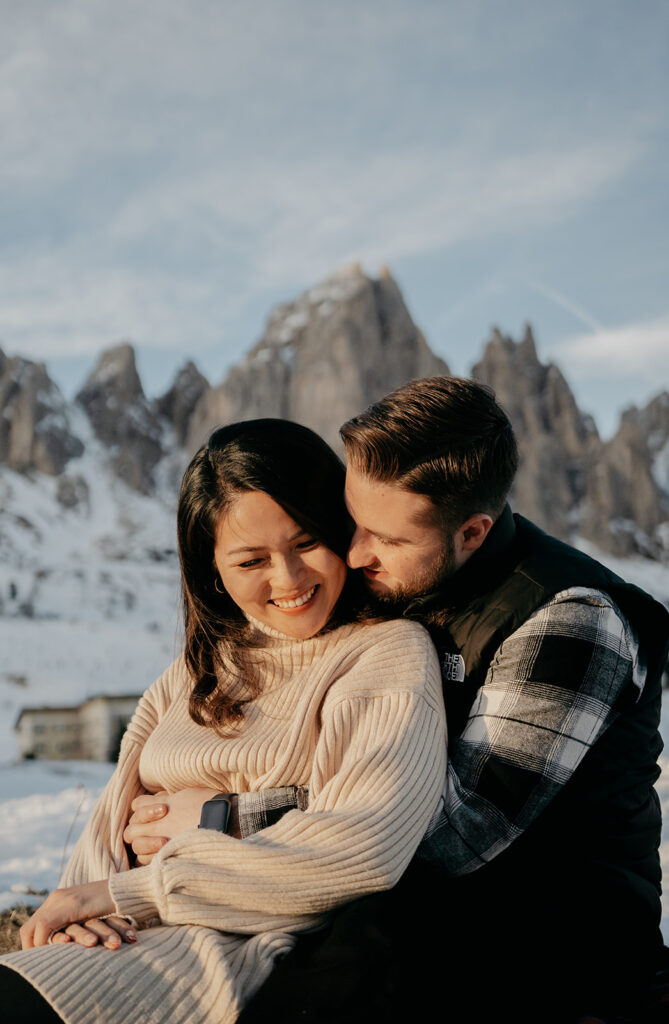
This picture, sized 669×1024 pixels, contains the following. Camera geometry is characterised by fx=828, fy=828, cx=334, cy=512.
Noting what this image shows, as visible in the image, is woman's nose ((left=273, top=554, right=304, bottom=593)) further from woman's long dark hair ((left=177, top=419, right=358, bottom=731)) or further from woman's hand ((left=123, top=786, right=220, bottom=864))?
woman's hand ((left=123, top=786, right=220, bottom=864))

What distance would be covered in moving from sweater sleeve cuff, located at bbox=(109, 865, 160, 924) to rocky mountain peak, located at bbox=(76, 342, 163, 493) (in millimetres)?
64180

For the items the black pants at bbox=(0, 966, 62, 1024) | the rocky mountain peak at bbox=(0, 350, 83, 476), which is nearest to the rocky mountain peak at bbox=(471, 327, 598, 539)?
the rocky mountain peak at bbox=(0, 350, 83, 476)

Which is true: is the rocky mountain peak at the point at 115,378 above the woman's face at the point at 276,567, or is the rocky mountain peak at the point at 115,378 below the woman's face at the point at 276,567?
above

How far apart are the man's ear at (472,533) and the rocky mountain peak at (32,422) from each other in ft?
208

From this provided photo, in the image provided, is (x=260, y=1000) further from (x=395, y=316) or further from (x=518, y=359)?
(x=518, y=359)

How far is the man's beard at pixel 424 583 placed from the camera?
2344 mm

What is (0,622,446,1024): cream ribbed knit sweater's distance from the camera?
1.75 metres

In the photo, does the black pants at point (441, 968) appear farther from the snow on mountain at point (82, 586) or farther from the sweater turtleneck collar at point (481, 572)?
the snow on mountain at point (82, 586)

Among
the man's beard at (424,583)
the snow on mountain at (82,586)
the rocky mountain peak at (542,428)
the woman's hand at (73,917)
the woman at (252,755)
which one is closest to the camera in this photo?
the woman at (252,755)

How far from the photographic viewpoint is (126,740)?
109 inches

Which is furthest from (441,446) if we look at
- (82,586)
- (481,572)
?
(82,586)

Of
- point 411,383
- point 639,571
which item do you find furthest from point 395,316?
Answer: point 411,383

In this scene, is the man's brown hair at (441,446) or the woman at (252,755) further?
the man's brown hair at (441,446)

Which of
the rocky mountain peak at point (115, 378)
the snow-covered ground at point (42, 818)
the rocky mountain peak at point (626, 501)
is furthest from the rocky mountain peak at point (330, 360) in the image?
the snow-covered ground at point (42, 818)
